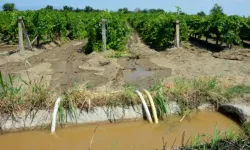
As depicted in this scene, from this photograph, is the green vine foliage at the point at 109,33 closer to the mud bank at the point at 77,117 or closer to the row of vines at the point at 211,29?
the row of vines at the point at 211,29

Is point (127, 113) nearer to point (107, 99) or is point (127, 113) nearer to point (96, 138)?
point (107, 99)

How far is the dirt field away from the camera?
8.48 metres

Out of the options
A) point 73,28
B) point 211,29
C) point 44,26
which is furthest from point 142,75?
point 73,28

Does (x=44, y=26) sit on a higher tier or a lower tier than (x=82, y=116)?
higher

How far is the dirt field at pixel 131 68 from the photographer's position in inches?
334

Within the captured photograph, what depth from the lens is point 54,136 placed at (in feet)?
17.4

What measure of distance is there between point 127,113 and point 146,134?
676 mm

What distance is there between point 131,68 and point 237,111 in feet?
16.9

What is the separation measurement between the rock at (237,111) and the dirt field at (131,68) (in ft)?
5.47

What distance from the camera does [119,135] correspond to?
5.39 metres

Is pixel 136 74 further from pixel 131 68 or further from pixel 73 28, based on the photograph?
pixel 73 28

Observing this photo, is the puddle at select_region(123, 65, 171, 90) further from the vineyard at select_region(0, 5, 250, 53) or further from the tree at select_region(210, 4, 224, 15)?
the tree at select_region(210, 4, 224, 15)

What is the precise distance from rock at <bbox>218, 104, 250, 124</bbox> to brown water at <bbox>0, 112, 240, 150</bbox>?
15 centimetres

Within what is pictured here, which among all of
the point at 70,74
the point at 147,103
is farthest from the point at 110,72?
the point at 147,103
